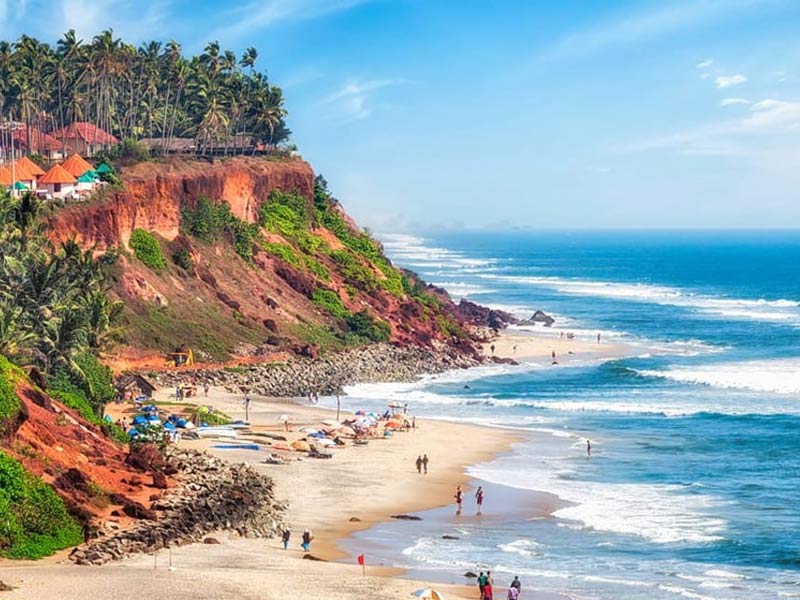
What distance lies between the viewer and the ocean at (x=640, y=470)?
37344mm

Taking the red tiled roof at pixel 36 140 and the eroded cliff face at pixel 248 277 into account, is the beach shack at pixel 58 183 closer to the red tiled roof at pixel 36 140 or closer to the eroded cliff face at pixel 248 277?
the eroded cliff face at pixel 248 277

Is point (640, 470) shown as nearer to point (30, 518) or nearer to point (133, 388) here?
point (133, 388)

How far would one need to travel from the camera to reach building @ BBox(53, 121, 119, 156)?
316ft

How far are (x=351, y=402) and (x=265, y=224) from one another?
28198 millimetres

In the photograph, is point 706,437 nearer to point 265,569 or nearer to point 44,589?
point 265,569

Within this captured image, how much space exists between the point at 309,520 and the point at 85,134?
205 ft

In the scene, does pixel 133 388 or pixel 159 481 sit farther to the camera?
pixel 133 388

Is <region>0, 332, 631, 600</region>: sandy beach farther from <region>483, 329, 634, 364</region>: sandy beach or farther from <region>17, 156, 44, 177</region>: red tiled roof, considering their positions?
<region>483, 329, 634, 364</region>: sandy beach

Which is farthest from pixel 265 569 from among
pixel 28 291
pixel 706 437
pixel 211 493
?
pixel 706 437

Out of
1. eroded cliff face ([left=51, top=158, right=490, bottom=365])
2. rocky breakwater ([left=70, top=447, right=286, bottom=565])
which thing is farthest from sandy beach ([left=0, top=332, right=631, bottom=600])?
eroded cliff face ([left=51, top=158, right=490, bottom=365])

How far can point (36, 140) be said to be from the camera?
98938mm

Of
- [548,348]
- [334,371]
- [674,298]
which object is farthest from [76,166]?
[674,298]

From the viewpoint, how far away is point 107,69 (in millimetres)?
94000

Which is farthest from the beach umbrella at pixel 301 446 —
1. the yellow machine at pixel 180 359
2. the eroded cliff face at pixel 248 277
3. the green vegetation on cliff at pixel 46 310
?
the yellow machine at pixel 180 359
